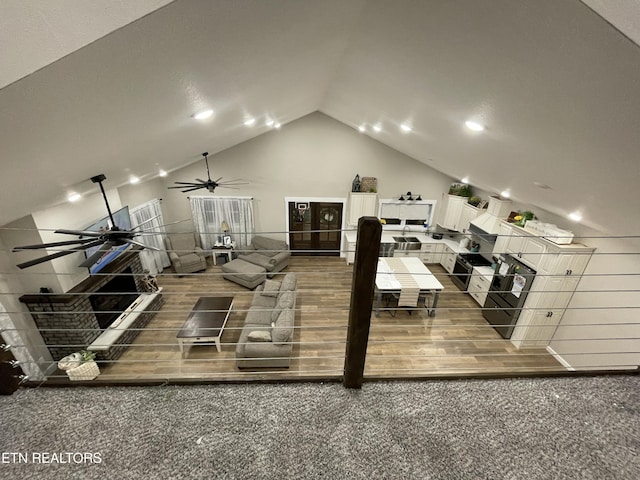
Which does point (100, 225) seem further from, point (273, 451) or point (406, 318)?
point (406, 318)

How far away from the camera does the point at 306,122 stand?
6.58 meters

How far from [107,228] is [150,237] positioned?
2.01m

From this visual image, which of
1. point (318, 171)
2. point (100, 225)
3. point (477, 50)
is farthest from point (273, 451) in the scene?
point (318, 171)

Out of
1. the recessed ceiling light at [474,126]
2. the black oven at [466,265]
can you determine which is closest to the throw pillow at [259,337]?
the recessed ceiling light at [474,126]

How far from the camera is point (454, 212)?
6844 mm

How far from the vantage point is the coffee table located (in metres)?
4.13

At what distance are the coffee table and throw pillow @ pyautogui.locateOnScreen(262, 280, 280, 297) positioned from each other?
26.2 inches

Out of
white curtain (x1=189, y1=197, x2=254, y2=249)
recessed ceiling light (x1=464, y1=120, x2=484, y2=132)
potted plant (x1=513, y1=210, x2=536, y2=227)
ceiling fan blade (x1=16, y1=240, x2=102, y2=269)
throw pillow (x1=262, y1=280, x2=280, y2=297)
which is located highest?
recessed ceiling light (x1=464, y1=120, x2=484, y2=132)

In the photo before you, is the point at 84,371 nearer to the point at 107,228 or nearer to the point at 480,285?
the point at 107,228

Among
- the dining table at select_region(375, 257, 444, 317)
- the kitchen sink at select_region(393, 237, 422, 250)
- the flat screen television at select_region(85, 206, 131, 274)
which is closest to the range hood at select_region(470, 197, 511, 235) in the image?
the kitchen sink at select_region(393, 237, 422, 250)

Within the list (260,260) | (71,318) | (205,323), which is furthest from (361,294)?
(260,260)

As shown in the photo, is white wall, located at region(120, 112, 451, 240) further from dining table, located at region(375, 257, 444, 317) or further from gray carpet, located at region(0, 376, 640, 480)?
gray carpet, located at region(0, 376, 640, 480)

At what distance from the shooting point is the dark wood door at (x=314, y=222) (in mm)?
7344

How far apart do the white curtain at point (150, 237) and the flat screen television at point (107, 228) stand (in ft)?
1.37
